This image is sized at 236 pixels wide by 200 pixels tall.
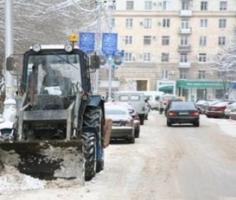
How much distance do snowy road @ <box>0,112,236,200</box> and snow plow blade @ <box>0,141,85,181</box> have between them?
0.81 ft

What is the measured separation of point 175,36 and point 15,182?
101978 mm

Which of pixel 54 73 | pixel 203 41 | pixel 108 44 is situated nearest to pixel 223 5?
pixel 203 41

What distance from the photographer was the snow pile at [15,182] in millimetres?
12281

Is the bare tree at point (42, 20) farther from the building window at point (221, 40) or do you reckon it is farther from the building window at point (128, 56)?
the building window at point (221, 40)

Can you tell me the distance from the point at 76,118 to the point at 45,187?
5.82 feet

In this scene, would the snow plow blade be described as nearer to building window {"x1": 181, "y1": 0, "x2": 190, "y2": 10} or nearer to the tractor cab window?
the tractor cab window

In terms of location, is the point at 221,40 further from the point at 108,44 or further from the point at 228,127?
the point at 108,44

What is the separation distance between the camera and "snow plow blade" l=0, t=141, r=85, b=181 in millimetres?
12820

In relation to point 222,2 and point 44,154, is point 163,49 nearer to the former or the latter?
point 222,2

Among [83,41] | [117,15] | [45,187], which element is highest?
[117,15]

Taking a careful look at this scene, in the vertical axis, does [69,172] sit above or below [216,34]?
below

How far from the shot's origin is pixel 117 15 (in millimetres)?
112688

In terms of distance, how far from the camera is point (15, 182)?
41.0 feet

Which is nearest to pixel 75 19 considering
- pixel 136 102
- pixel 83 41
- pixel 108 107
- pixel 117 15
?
pixel 83 41
